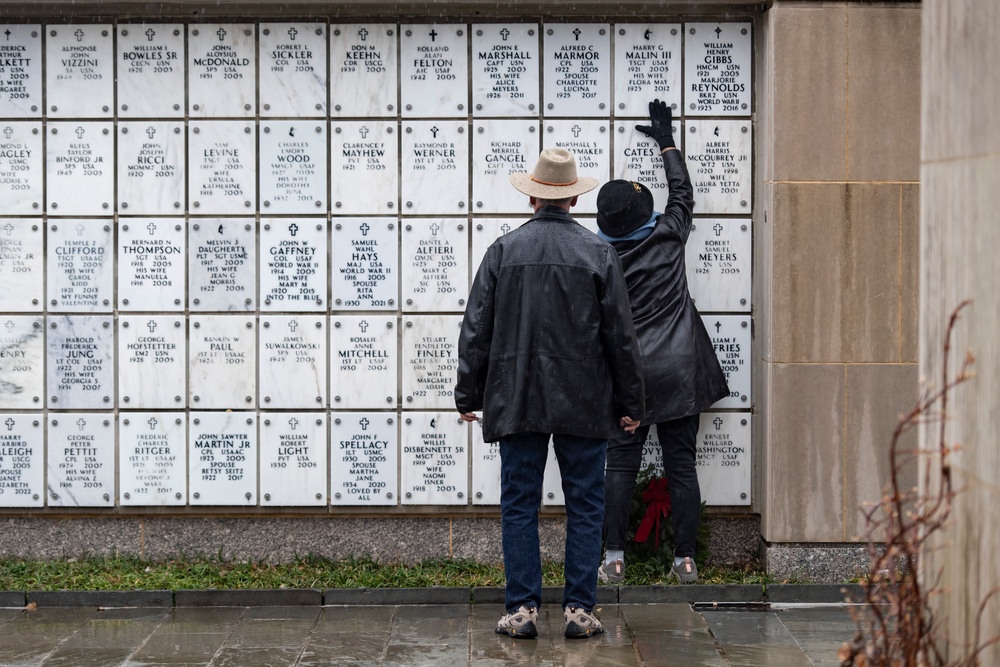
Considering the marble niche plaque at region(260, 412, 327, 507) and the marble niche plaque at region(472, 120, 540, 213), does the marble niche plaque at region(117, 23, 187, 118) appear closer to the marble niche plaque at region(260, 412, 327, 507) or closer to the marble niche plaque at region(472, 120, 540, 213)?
the marble niche plaque at region(472, 120, 540, 213)

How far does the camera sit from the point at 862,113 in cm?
660


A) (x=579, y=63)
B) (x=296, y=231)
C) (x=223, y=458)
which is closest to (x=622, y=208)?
(x=579, y=63)

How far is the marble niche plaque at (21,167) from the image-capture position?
692 centimetres

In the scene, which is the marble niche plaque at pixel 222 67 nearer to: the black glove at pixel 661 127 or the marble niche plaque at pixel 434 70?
the marble niche plaque at pixel 434 70

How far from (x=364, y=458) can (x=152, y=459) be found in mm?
1184

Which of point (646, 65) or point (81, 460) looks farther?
point (81, 460)

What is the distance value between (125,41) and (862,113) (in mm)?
4013

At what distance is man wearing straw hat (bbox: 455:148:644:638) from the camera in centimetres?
565

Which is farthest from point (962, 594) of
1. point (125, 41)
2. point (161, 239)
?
point (125, 41)

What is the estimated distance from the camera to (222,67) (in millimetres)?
6895

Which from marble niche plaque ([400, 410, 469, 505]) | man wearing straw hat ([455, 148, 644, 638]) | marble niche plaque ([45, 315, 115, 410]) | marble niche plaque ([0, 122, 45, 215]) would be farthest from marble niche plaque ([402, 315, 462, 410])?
marble niche plaque ([0, 122, 45, 215])

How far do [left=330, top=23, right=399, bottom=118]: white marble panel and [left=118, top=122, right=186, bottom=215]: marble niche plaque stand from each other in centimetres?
93

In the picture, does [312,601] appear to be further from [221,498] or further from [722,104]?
[722,104]

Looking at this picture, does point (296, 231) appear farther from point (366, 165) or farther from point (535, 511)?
point (535, 511)
